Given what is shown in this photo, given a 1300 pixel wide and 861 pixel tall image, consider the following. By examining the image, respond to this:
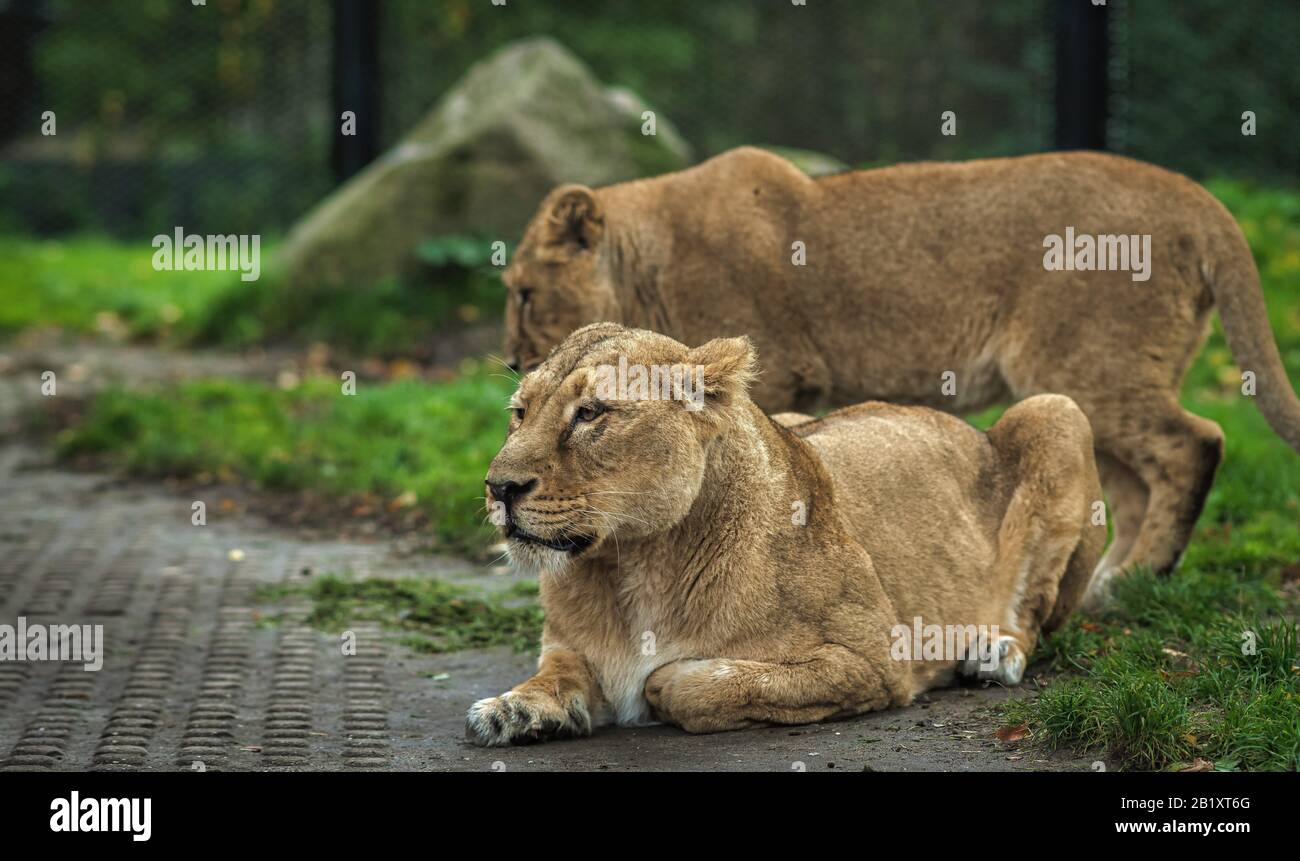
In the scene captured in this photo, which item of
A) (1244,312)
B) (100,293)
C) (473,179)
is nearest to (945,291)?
(1244,312)

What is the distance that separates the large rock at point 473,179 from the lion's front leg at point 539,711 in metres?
7.91

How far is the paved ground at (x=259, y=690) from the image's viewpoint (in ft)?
15.9

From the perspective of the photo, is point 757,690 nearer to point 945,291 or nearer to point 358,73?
point 945,291

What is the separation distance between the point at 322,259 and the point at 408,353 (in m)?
1.15

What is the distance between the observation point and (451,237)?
42.2ft

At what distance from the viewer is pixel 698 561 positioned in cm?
510

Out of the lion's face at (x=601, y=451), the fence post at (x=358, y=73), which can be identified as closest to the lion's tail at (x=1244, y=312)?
the lion's face at (x=601, y=451)

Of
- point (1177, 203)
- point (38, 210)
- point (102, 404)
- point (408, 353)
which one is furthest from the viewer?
point (38, 210)

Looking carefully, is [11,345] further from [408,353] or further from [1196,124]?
[1196,124]

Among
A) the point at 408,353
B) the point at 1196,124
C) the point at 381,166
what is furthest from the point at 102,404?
the point at 1196,124

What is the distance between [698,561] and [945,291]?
257 centimetres

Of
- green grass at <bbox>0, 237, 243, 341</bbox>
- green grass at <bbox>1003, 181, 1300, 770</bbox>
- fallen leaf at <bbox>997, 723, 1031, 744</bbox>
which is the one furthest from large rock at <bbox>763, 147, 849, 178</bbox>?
fallen leaf at <bbox>997, 723, 1031, 744</bbox>

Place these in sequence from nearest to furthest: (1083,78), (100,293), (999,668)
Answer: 1. (999,668)
2. (1083,78)
3. (100,293)
